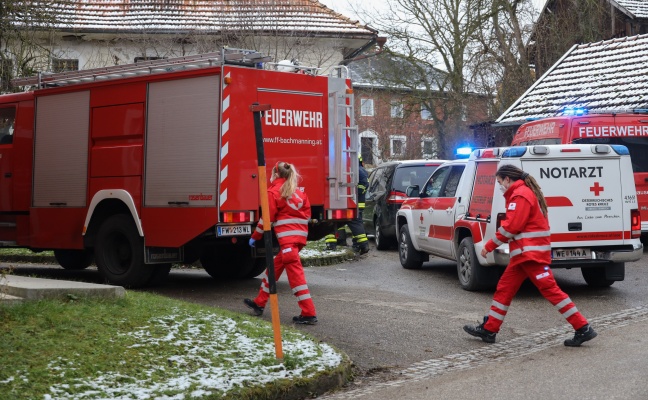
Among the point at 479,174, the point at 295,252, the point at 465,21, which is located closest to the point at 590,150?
the point at 479,174

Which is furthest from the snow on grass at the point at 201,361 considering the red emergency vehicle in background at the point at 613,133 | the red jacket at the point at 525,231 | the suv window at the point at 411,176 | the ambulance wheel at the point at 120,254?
the suv window at the point at 411,176

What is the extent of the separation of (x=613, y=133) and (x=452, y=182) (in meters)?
4.18

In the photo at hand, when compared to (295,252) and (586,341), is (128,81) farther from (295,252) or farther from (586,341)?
(586,341)

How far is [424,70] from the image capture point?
1358 inches

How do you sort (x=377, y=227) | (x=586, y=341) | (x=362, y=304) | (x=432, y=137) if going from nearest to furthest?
1. (x=586, y=341)
2. (x=362, y=304)
3. (x=377, y=227)
4. (x=432, y=137)

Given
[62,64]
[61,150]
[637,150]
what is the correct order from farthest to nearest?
[62,64] → [637,150] → [61,150]

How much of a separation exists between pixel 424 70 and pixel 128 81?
75.2 ft

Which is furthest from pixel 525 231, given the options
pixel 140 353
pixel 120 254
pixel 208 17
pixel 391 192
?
pixel 208 17

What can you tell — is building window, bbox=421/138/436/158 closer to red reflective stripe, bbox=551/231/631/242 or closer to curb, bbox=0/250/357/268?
curb, bbox=0/250/357/268

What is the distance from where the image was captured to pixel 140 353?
7.29m

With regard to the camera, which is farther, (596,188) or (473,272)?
(473,272)

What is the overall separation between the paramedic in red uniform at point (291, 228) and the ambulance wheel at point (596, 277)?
15.4 ft

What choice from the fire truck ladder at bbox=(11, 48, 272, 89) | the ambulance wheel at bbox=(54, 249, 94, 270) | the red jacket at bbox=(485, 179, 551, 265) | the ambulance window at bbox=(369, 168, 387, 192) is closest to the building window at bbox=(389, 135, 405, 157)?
the ambulance window at bbox=(369, 168, 387, 192)

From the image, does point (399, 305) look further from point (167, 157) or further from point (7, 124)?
point (7, 124)
